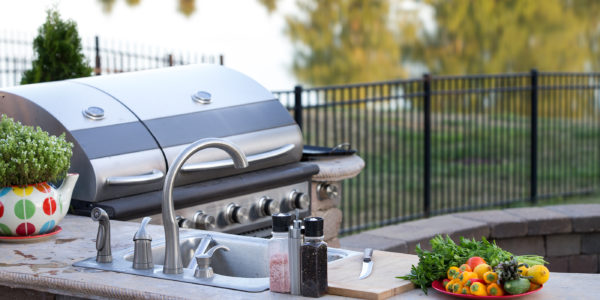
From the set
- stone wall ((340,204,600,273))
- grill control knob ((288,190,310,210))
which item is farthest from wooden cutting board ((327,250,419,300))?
stone wall ((340,204,600,273))

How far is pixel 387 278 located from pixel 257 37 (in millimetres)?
23301

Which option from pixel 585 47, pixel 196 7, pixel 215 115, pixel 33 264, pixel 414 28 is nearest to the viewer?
pixel 33 264

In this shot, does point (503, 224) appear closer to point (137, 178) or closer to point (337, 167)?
point (337, 167)

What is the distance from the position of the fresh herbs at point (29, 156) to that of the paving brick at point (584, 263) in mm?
4179

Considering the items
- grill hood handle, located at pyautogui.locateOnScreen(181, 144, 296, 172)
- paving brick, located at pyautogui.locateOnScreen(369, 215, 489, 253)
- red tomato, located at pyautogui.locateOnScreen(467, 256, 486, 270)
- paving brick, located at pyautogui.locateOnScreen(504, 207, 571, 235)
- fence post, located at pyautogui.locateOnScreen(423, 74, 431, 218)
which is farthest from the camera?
fence post, located at pyautogui.locateOnScreen(423, 74, 431, 218)

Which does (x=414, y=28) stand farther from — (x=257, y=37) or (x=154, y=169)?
(x=154, y=169)

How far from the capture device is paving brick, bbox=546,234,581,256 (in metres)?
6.21

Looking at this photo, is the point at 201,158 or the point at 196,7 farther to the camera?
the point at 196,7

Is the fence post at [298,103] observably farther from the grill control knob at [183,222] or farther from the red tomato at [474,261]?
the red tomato at [474,261]

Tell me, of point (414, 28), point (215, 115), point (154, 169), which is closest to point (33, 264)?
point (154, 169)

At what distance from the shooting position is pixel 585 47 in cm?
2381

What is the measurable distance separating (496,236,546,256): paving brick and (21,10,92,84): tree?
3292 millimetres

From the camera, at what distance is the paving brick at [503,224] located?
5.93 metres

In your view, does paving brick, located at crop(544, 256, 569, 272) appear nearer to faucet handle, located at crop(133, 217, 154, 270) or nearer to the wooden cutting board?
the wooden cutting board
